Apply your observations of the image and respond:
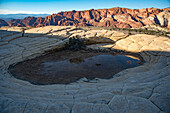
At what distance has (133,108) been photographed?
2723mm

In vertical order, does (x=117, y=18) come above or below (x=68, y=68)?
above

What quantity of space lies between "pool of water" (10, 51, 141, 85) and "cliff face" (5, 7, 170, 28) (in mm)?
53147

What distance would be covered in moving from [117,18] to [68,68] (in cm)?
7588

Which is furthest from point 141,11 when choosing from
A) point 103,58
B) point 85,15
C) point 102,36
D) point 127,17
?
point 103,58

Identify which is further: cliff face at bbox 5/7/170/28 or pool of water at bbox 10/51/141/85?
cliff face at bbox 5/7/170/28

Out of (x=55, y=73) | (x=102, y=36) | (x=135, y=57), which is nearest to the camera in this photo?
(x=55, y=73)

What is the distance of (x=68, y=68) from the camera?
847 cm

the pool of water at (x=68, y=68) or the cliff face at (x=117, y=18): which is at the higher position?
the cliff face at (x=117, y=18)

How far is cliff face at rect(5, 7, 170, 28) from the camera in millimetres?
64375

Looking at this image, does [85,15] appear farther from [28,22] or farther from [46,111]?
[46,111]

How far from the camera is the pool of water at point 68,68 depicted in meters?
7.02

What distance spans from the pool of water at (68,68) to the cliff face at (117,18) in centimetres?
5315

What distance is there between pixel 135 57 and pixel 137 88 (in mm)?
7371

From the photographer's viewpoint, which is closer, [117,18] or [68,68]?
[68,68]
